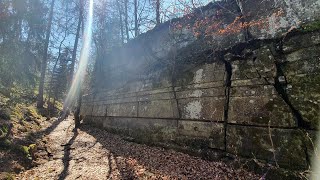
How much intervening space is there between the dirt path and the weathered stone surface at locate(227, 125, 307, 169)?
0.59 metres

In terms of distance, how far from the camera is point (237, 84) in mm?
6320

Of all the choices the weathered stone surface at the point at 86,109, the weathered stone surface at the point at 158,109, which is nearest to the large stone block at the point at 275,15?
the weathered stone surface at the point at 158,109

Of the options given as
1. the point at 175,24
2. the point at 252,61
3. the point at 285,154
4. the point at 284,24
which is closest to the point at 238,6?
the point at 284,24

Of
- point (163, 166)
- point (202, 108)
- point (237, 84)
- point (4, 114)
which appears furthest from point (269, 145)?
point (4, 114)

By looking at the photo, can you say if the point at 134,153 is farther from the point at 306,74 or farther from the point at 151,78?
the point at 306,74

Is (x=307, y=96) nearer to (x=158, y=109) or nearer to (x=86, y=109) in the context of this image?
(x=158, y=109)

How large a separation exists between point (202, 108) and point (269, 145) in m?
2.32

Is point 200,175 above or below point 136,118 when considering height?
below

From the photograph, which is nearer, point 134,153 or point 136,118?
point 134,153

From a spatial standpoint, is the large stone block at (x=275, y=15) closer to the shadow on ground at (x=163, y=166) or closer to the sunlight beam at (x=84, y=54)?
the shadow on ground at (x=163, y=166)

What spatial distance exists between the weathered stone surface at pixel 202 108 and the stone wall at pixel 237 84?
1.2 inches

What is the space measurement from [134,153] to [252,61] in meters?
5.16

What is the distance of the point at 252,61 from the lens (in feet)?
20.2

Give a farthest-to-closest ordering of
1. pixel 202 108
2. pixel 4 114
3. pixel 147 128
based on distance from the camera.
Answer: pixel 4 114, pixel 147 128, pixel 202 108
